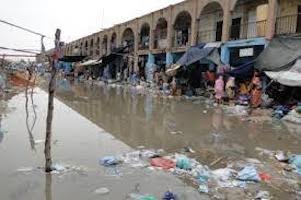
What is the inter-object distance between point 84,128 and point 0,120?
3.12m

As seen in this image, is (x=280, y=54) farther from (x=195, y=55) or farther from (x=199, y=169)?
(x=199, y=169)

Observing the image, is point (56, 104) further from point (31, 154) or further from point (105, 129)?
point (31, 154)

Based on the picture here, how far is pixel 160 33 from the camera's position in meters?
35.7

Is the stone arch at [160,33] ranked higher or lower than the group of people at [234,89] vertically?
higher

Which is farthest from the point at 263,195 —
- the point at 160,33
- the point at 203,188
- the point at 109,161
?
the point at 160,33

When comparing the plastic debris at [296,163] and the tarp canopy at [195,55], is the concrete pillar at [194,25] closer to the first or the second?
the tarp canopy at [195,55]

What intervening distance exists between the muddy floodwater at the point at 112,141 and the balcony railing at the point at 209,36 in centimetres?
909

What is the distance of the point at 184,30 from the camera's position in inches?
1255

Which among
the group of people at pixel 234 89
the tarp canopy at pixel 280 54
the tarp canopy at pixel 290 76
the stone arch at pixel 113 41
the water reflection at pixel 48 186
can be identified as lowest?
the water reflection at pixel 48 186

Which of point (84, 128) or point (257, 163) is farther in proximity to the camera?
point (84, 128)

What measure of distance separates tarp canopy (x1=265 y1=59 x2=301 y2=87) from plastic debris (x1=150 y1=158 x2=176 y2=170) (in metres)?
9.19

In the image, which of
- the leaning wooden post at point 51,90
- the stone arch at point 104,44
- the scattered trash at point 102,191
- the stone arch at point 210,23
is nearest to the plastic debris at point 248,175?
the scattered trash at point 102,191

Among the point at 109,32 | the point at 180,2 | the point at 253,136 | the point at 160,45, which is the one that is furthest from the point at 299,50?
the point at 109,32

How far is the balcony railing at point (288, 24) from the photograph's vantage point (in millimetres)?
19741
